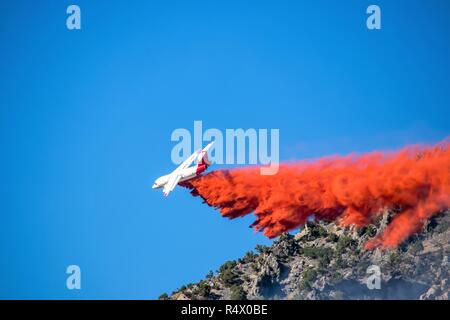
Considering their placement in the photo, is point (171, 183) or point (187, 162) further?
point (187, 162)

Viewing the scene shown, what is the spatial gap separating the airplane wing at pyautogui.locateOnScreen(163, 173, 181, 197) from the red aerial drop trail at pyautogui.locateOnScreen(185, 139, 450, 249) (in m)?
3.18

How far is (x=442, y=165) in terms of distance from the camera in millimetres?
166500

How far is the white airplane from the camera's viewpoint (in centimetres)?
16988

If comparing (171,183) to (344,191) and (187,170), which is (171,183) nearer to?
(187,170)

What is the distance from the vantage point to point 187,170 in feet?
563

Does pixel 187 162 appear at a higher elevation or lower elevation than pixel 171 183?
higher

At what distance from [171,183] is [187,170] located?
2521mm

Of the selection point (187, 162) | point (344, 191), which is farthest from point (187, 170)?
point (344, 191)

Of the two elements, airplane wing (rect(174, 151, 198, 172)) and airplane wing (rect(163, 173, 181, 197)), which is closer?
airplane wing (rect(163, 173, 181, 197))

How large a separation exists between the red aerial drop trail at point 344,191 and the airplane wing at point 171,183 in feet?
10.4

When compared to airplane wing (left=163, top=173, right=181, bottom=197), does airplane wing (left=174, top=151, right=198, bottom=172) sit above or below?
above
